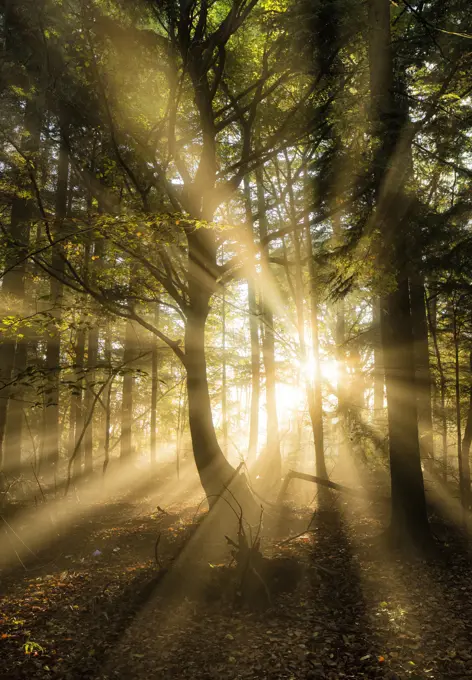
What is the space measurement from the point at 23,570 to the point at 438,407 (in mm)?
10707

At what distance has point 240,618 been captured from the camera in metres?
5.88

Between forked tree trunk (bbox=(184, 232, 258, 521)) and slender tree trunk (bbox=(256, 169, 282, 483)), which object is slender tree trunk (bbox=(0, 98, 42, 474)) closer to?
forked tree trunk (bbox=(184, 232, 258, 521))

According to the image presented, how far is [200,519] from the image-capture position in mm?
9891

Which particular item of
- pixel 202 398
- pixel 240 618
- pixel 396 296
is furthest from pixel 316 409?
pixel 240 618

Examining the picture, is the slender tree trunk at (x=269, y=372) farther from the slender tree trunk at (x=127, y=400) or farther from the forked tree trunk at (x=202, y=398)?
the slender tree trunk at (x=127, y=400)

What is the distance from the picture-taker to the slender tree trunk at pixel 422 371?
11.0 meters

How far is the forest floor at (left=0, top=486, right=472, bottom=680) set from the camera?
479cm

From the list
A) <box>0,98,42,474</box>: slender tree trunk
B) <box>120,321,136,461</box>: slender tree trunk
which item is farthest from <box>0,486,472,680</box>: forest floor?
<box>120,321,136,461</box>: slender tree trunk

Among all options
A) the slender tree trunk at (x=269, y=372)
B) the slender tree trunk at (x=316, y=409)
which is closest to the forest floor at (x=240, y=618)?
→ the slender tree trunk at (x=316, y=409)

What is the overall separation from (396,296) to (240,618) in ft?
19.3

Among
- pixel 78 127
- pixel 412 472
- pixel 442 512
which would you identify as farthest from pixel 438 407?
pixel 78 127

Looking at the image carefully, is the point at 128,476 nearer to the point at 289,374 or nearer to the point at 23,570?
the point at 289,374

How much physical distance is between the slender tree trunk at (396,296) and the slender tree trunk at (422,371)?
10.2 feet

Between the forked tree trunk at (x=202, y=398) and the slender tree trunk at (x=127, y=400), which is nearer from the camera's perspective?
the forked tree trunk at (x=202, y=398)
